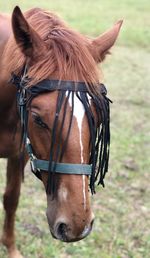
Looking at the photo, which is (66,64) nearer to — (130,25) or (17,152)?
(17,152)

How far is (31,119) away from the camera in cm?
224

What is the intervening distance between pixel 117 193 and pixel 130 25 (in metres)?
9.32

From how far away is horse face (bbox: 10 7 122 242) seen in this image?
2141 mm

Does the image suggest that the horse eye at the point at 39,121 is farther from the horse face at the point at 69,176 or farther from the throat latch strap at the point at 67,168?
the throat latch strap at the point at 67,168

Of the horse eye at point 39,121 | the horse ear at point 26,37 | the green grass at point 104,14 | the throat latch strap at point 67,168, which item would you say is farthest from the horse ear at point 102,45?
the green grass at point 104,14

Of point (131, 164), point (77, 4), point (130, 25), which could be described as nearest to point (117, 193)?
point (131, 164)

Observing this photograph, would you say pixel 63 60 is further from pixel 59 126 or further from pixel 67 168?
pixel 67 168

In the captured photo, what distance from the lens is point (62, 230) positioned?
2.21 meters

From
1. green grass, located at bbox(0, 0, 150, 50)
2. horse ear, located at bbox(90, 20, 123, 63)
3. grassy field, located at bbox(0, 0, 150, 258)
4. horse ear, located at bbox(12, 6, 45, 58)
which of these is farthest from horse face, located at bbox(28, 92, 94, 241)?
green grass, located at bbox(0, 0, 150, 50)

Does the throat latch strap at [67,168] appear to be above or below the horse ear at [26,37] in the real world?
below

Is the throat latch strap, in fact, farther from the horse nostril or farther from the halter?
the horse nostril

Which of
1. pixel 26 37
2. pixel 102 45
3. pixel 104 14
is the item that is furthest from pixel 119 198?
pixel 104 14

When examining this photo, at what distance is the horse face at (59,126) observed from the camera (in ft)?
7.02

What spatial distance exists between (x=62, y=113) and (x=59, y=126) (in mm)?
60
